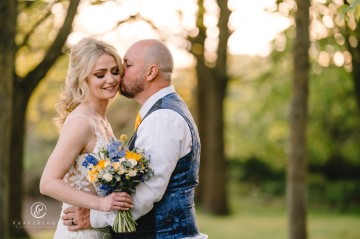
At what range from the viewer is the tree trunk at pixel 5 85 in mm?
8375

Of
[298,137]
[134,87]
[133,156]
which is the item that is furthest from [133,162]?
[298,137]

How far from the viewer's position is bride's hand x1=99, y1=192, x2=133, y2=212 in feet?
13.8

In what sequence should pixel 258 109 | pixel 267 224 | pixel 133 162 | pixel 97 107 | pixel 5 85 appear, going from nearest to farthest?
pixel 133 162 < pixel 97 107 < pixel 5 85 < pixel 267 224 < pixel 258 109

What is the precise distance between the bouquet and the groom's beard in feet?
1.61

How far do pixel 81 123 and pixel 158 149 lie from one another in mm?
692

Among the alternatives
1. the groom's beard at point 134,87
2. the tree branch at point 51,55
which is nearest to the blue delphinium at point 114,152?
the groom's beard at point 134,87

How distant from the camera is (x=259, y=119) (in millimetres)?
24531

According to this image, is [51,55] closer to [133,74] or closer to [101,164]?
[133,74]

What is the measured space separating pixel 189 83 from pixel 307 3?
1615 centimetres

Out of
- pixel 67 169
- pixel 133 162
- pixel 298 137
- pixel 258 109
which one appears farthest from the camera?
pixel 258 109

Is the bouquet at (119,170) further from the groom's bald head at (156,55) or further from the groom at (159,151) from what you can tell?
the groom's bald head at (156,55)

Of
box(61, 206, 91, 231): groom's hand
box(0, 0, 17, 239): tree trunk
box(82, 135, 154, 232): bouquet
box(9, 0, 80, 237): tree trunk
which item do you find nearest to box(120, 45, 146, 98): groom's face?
box(82, 135, 154, 232): bouquet

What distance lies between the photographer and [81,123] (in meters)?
4.63

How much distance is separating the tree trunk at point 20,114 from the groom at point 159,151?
6.41m
